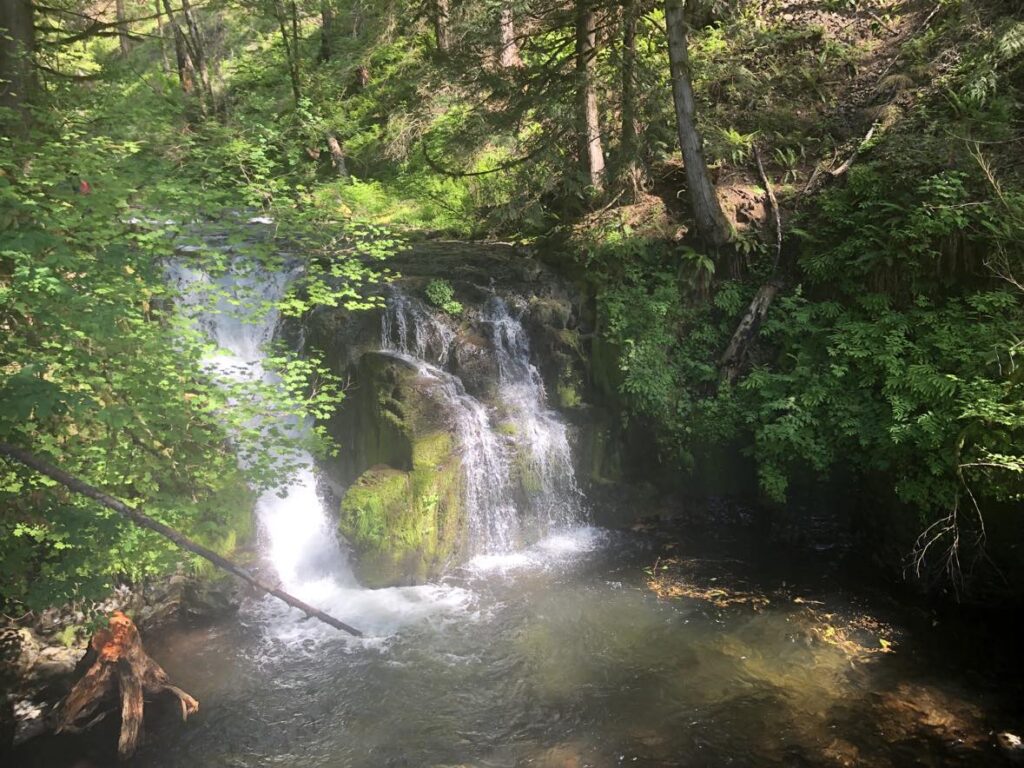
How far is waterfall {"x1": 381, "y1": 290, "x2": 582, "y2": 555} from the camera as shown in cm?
854

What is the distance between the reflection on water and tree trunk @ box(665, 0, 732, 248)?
523 cm

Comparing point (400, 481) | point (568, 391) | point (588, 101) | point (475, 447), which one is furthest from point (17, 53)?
point (588, 101)

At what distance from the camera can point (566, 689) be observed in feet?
19.3

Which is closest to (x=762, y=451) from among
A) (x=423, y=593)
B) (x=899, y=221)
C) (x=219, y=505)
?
(x=899, y=221)

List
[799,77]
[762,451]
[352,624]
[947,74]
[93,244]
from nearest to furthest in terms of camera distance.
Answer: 1. [93,244]
2. [352,624]
3. [762,451]
4. [947,74]
5. [799,77]

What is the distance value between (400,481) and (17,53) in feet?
18.8

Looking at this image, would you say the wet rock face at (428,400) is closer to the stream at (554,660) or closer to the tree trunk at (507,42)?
the stream at (554,660)

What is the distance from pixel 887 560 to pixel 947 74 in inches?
298

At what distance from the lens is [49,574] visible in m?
4.74

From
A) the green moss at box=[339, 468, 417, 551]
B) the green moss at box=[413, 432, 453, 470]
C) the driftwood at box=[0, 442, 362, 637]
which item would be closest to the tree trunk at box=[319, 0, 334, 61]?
the green moss at box=[413, 432, 453, 470]

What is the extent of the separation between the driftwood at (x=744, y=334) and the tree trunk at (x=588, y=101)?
372cm

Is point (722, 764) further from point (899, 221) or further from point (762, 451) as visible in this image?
point (899, 221)

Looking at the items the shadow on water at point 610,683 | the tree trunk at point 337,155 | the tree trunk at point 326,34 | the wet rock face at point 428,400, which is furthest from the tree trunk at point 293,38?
the shadow on water at point 610,683

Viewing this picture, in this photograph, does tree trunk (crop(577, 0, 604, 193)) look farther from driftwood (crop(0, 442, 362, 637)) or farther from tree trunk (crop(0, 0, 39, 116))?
driftwood (crop(0, 442, 362, 637))
